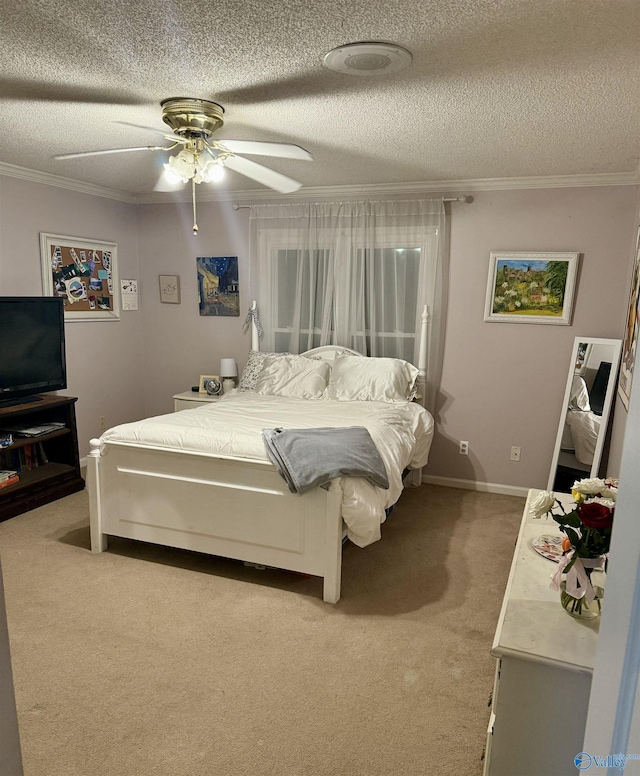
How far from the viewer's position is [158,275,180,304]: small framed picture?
5.03m

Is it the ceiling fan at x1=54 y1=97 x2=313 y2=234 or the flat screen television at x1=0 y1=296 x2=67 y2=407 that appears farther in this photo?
the flat screen television at x1=0 y1=296 x2=67 y2=407

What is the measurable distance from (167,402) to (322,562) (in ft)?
10.1

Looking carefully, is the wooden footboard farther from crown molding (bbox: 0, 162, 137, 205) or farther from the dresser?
crown molding (bbox: 0, 162, 137, 205)

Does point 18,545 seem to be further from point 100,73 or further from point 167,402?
point 100,73

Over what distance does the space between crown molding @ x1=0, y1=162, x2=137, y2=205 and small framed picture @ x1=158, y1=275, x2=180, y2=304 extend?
2.45 ft

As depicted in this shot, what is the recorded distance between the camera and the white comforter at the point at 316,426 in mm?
2662

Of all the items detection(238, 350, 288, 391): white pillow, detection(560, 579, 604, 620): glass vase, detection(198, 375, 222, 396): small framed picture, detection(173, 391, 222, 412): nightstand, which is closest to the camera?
detection(560, 579, 604, 620): glass vase

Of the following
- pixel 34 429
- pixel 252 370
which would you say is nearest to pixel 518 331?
pixel 252 370

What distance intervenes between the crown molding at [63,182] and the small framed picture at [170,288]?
0.75m

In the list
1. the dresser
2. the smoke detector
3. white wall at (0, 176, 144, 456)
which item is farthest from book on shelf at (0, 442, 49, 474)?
the dresser

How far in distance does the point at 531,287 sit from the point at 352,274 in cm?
134

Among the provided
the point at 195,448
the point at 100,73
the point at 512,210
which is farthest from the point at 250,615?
the point at 512,210

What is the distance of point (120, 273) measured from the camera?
4898mm

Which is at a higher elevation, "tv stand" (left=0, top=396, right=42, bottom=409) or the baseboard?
"tv stand" (left=0, top=396, right=42, bottom=409)
